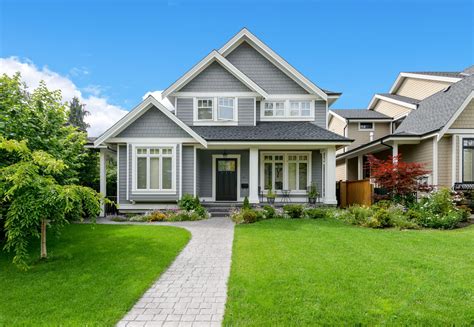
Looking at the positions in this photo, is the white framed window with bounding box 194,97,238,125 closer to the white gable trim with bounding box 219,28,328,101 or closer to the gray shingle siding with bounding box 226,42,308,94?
the gray shingle siding with bounding box 226,42,308,94

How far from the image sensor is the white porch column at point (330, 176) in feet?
45.2

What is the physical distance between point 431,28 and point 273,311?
18110 millimetres

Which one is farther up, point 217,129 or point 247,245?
point 217,129

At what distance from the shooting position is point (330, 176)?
13773 mm

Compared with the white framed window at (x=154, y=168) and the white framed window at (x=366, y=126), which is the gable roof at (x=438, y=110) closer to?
the white framed window at (x=366, y=126)

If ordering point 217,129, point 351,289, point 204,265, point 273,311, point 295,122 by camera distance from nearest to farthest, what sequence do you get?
point 273,311, point 351,289, point 204,265, point 217,129, point 295,122

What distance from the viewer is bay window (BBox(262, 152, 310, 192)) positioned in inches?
605

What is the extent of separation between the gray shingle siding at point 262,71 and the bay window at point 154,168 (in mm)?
6828

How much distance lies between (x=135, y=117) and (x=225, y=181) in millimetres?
5521

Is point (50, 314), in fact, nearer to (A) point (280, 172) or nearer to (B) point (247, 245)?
(B) point (247, 245)

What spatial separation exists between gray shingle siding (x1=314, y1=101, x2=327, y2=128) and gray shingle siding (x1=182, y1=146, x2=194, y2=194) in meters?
7.43

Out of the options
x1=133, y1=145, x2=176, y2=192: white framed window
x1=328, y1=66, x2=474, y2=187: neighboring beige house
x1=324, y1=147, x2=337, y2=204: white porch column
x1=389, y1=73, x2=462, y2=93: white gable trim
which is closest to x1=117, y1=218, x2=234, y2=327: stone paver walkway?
x1=133, y1=145, x2=176, y2=192: white framed window

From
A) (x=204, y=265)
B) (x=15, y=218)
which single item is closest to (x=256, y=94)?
(x=204, y=265)

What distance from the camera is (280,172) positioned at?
50.6 feet
